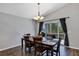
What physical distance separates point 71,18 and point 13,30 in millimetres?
1308

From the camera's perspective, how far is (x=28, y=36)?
202 cm

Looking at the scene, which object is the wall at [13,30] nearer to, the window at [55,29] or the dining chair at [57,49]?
the window at [55,29]

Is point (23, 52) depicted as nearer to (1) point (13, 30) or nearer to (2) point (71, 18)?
(1) point (13, 30)

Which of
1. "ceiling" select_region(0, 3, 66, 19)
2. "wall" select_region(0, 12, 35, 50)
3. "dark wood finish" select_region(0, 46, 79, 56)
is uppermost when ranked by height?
"ceiling" select_region(0, 3, 66, 19)

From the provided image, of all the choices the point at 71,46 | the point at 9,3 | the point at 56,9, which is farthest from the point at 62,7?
the point at 9,3

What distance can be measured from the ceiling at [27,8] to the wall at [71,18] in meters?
0.12

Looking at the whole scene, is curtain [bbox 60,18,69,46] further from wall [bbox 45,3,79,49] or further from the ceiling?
the ceiling

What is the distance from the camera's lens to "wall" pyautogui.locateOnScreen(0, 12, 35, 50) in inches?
76.7

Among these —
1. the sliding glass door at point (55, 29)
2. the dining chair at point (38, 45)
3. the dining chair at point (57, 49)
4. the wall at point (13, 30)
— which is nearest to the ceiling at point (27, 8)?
the wall at point (13, 30)

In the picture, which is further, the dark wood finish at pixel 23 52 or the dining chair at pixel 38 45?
the dining chair at pixel 38 45

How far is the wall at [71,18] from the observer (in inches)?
77.5

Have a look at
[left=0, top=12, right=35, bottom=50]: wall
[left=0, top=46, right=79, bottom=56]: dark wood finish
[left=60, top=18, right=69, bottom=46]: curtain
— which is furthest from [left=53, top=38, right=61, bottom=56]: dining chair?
[left=0, top=12, right=35, bottom=50]: wall

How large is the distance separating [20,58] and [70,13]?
4.62ft

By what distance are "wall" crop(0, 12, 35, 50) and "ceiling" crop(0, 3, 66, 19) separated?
0.12 m
